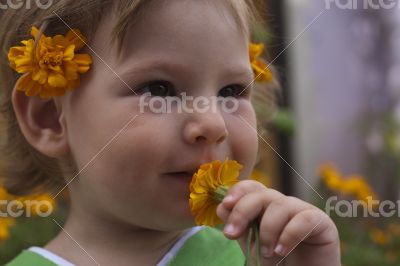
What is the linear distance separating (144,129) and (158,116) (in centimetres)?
3

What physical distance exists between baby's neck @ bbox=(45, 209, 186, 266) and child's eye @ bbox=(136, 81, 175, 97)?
22 cm

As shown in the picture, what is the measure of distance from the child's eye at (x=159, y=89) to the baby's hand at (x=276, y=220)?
0.20 m

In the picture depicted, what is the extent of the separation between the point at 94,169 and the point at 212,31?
10.5 inches

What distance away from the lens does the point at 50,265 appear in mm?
1067

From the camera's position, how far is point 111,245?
1062 mm

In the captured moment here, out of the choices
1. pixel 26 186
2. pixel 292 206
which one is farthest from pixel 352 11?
pixel 292 206

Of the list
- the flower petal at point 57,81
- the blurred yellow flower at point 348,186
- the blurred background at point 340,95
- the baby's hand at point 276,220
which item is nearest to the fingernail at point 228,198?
the baby's hand at point 276,220

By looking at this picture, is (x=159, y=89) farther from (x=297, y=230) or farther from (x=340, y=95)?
(x=340, y=95)

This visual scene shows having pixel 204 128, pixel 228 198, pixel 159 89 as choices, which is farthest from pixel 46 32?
pixel 228 198

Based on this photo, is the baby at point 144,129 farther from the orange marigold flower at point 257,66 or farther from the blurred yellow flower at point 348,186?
the blurred yellow flower at point 348,186

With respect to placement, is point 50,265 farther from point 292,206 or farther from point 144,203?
point 292,206

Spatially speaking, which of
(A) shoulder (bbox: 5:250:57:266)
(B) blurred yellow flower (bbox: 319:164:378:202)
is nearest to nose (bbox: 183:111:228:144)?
(A) shoulder (bbox: 5:250:57:266)

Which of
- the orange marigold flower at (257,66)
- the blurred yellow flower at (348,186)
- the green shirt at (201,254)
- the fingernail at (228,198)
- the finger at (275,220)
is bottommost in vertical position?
the blurred yellow flower at (348,186)

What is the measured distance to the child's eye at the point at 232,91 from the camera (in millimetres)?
1052
